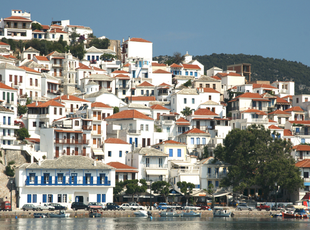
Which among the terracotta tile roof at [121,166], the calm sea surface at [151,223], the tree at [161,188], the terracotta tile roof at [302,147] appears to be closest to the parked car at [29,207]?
the calm sea surface at [151,223]

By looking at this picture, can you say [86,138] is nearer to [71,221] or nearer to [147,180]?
[147,180]

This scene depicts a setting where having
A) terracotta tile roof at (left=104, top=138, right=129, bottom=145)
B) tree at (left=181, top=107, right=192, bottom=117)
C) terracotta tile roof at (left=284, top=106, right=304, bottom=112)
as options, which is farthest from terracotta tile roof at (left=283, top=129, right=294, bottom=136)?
terracotta tile roof at (left=104, top=138, right=129, bottom=145)

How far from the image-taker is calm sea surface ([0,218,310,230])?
61.4m

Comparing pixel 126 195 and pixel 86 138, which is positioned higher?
pixel 86 138

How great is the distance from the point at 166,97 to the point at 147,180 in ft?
118

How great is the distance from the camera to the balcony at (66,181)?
72438 mm

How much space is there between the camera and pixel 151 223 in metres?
67.0

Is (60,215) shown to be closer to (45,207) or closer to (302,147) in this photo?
(45,207)

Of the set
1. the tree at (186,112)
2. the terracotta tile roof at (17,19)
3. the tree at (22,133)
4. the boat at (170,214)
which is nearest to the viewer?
the boat at (170,214)

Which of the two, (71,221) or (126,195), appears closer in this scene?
(71,221)

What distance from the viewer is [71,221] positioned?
6588 cm

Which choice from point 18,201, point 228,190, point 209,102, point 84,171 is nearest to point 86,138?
point 84,171

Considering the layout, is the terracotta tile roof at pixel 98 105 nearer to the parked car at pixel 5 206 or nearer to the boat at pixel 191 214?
the boat at pixel 191 214

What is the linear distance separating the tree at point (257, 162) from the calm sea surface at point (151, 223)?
6.22 metres
